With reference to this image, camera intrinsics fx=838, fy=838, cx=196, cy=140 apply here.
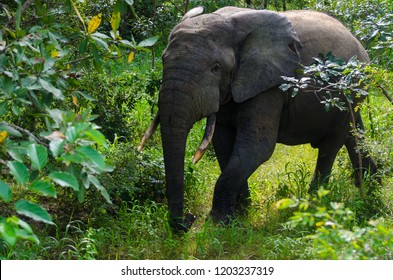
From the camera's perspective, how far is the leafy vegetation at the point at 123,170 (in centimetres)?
521

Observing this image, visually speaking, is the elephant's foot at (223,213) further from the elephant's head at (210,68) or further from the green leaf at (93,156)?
the green leaf at (93,156)

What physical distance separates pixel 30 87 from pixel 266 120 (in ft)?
10.4

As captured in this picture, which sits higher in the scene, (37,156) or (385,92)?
(37,156)

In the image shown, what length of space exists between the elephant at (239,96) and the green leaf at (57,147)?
311 cm

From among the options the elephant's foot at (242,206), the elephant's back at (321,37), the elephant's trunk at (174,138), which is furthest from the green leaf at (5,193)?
the elephant's back at (321,37)

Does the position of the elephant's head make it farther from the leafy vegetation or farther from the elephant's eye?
the leafy vegetation

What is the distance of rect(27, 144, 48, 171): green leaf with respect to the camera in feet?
12.5

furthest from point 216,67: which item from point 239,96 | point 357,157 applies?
point 357,157

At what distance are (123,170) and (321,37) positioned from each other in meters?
2.39

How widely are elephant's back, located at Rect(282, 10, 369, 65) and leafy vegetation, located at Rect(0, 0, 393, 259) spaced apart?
0.40 metres

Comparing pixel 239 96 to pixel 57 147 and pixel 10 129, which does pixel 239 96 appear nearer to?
pixel 10 129

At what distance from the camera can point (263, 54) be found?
788 centimetres

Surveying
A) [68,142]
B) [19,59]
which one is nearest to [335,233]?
[68,142]
